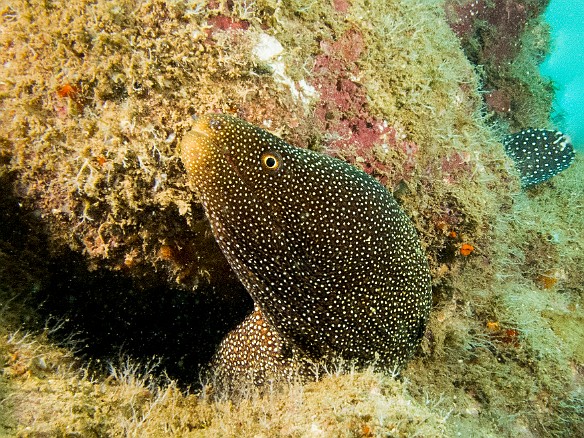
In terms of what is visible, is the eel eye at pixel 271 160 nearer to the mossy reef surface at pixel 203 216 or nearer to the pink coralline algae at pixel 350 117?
the mossy reef surface at pixel 203 216

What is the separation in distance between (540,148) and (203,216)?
573cm

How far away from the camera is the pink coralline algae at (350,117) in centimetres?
350

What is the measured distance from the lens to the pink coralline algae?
3502 millimetres

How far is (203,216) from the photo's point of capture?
11.3ft

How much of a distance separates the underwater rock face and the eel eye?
4823mm

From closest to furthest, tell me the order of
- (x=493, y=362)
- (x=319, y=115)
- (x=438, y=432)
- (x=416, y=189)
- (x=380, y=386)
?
(x=438, y=432)
(x=380, y=386)
(x=319, y=115)
(x=416, y=189)
(x=493, y=362)

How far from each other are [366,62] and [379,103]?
1.43 ft

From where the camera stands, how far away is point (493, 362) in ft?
16.1

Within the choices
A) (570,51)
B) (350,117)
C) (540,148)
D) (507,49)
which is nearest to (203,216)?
(350,117)

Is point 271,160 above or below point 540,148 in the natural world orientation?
below

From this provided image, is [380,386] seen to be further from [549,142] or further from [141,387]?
[549,142]

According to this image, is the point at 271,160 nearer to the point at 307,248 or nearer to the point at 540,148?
the point at 307,248

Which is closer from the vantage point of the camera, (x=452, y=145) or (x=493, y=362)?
(x=452, y=145)

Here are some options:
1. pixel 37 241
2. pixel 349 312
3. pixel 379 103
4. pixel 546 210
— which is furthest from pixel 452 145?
pixel 37 241
